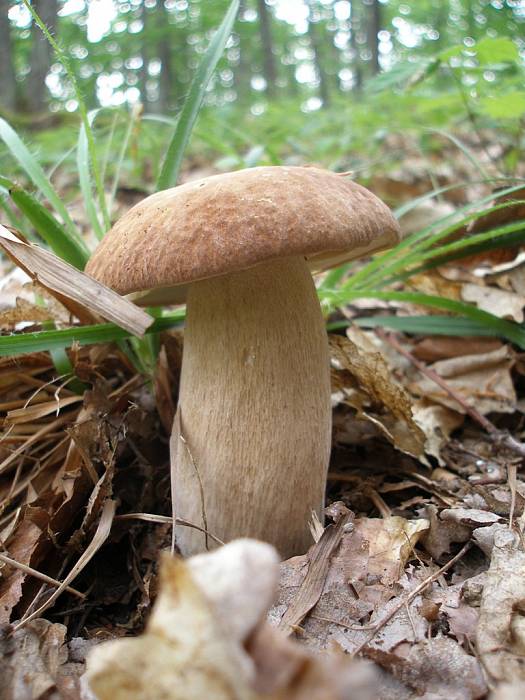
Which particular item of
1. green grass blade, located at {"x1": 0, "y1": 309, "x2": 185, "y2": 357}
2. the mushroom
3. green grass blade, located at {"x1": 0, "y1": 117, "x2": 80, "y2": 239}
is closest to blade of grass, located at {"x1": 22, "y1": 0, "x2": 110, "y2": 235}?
green grass blade, located at {"x1": 0, "y1": 117, "x2": 80, "y2": 239}

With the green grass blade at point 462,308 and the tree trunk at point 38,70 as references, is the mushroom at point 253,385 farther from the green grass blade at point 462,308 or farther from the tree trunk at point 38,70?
the tree trunk at point 38,70

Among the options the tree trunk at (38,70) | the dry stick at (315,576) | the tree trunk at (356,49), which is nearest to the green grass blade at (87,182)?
the dry stick at (315,576)

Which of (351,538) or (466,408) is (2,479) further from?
(466,408)

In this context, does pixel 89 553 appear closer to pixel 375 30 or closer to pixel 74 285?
pixel 74 285

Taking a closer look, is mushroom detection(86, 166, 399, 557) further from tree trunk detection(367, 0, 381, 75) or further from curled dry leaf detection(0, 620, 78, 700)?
tree trunk detection(367, 0, 381, 75)

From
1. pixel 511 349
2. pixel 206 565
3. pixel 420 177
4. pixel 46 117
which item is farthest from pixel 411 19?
pixel 206 565

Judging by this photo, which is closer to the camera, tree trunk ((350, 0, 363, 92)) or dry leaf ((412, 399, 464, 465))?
dry leaf ((412, 399, 464, 465))
